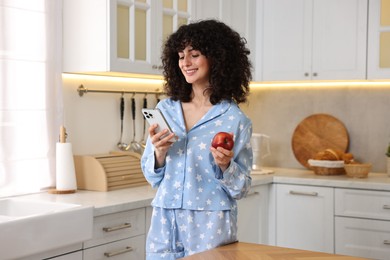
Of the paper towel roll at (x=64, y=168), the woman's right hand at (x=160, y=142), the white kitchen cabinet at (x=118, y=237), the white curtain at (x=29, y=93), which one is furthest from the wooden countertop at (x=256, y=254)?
the white curtain at (x=29, y=93)

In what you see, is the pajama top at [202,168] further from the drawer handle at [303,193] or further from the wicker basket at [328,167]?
the wicker basket at [328,167]

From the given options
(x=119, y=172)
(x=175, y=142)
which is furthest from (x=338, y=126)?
(x=175, y=142)

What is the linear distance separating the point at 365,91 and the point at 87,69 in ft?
6.44

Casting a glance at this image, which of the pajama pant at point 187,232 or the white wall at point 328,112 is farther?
the white wall at point 328,112

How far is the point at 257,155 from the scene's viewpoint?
4.34m

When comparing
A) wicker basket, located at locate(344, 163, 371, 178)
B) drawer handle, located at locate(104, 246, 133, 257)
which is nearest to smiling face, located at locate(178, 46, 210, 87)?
drawer handle, located at locate(104, 246, 133, 257)

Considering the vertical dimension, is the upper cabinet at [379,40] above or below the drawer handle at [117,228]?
above

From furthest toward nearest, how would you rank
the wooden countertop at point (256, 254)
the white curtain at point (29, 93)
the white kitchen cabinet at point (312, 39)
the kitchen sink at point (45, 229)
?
the white kitchen cabinet at point (312, 39)
the white curtain at point (29, 93)
the kitchen sink at point (45, 229)
the wooden countertop at point (256, 254)

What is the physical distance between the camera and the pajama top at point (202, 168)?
6.86 feet

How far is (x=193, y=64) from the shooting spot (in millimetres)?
2143

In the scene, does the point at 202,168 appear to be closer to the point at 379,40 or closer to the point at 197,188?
the point at 197,188

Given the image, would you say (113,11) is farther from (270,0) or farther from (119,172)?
(270,0)

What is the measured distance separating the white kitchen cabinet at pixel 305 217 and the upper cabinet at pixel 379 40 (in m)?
0.81

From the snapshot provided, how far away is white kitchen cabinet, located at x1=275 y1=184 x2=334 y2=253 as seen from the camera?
12.5 feet
